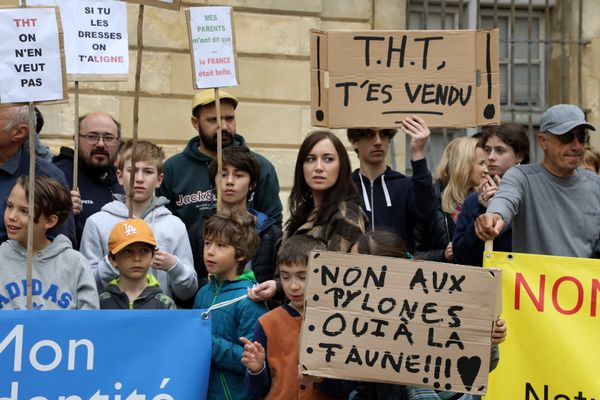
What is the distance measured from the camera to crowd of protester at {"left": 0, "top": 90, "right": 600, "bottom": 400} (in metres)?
5.48

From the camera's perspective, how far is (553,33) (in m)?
12.8

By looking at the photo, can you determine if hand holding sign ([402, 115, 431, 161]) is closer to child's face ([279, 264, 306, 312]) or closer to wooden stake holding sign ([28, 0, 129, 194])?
child's face ([279, 264, 306, 312])

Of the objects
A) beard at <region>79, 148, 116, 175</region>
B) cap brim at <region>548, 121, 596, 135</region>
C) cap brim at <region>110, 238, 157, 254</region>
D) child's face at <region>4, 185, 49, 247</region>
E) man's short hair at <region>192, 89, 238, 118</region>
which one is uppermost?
man's short hair at <region>192, 89, 238, 118</region>

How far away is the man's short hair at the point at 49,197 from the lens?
19.5 feet

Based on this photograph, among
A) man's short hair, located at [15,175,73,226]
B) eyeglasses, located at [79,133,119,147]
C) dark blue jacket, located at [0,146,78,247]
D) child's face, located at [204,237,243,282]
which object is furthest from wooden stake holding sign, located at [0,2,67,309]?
eyeglasses, located at [79,133,119,147]

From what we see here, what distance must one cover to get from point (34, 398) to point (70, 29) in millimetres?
2375

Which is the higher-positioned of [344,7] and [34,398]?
[344,7]

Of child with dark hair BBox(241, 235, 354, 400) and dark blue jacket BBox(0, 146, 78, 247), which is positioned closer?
child with dark hair BBox(241, 235, 354, 400)

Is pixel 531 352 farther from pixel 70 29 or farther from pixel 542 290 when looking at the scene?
pixel 70 29

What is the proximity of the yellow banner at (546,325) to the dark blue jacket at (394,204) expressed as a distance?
507 mm

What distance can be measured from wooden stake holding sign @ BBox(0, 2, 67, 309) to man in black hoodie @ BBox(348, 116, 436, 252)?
1605 mm

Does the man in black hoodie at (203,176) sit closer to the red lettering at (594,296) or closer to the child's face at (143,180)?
the child's face at (143,180)

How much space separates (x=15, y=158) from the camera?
6.64 meters

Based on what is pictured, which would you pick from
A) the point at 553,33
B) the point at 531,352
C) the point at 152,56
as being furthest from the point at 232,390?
the point at 553,33
